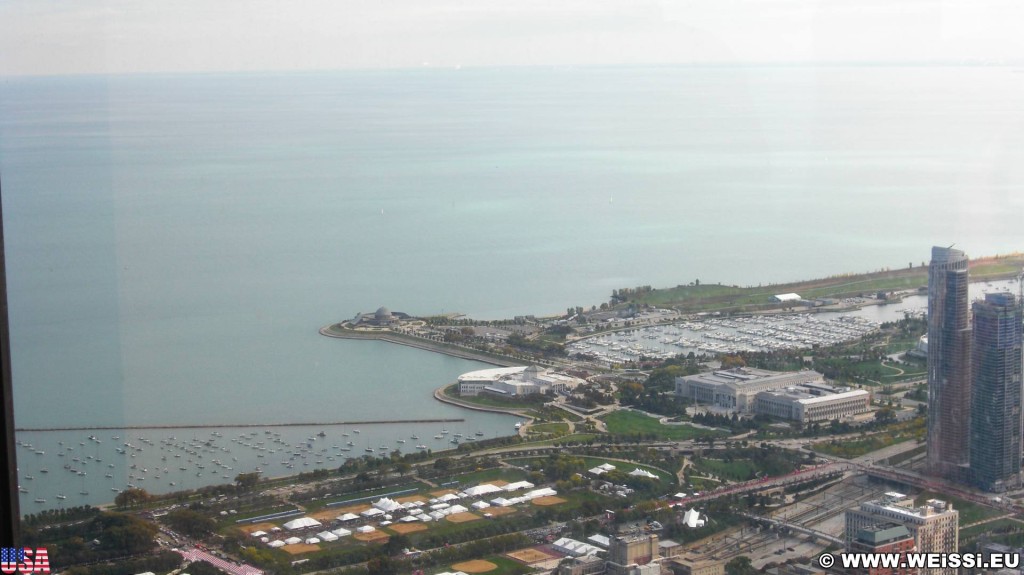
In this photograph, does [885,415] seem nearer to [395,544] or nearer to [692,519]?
[692,519]

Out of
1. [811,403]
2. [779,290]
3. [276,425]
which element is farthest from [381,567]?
[779,290]

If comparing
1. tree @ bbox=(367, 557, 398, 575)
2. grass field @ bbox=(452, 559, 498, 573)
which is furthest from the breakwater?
grass field @ bbox=(452, 559, 498, 573)

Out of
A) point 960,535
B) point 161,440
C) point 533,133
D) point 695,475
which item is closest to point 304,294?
point 161,440

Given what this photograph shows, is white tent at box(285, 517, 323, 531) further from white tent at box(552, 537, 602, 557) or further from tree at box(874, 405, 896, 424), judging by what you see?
tree at box(874, 405, 896, 424)

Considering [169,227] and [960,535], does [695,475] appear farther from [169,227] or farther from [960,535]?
[169,227]

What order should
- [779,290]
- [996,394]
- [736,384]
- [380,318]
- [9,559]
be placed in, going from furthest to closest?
[779,290], [380,318], [736,384], [996,394], [9,559]

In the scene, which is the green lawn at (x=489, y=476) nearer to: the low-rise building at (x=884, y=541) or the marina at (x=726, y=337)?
the low-rise building at (x=884, y=541)
